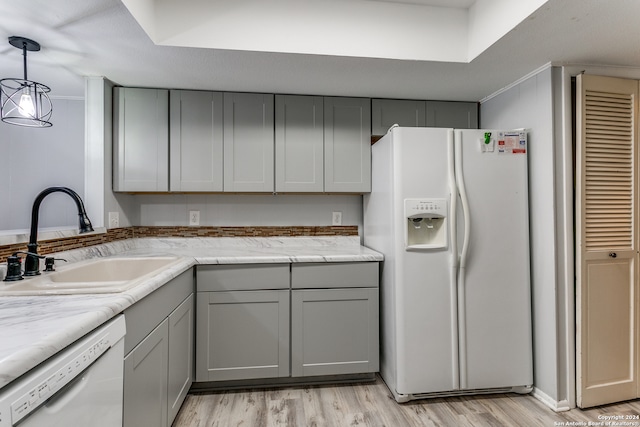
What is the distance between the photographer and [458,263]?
6.21 feet

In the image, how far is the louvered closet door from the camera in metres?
1.81

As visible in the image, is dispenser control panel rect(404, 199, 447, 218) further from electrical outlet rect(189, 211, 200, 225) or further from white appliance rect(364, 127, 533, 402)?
electrical outlet rect(189, 211, 200, 225)

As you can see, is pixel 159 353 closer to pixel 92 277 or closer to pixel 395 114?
pixel 92 277

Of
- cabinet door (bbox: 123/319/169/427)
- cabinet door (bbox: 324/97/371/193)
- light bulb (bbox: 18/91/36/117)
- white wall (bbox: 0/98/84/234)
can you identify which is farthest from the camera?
cabinet door (bbox: 324/97/371/193)

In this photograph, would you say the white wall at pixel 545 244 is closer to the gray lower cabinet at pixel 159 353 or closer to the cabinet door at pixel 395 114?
the cabinet door at pixel 395 114

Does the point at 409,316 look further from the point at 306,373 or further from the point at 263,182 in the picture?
the point at 263,182

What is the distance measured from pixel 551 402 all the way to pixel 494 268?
2.66ft

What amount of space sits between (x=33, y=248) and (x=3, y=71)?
53.8 inches

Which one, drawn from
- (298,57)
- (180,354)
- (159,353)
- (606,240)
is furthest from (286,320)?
(606,240)

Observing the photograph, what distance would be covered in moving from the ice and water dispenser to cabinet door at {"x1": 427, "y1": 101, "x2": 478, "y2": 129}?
0.89m

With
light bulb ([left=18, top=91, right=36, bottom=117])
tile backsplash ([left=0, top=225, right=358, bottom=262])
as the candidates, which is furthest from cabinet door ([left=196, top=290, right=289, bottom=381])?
light bulb ([left=18, top=91, right=36, bottom=117])

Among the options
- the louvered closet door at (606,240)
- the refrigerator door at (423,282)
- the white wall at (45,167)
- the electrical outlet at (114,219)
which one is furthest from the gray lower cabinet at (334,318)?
the white wall at (45,167)

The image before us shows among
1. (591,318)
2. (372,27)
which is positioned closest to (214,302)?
(372,27)

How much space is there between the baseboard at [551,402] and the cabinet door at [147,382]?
2.08m
